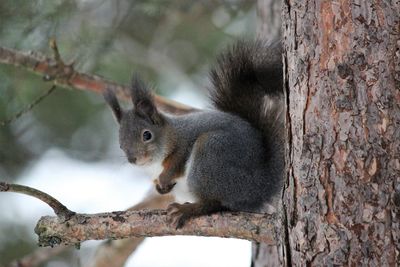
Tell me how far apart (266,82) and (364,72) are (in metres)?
0.62

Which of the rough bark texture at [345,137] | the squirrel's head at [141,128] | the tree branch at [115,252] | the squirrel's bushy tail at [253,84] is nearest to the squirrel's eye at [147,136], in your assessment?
the squirrel's head at [141,128]

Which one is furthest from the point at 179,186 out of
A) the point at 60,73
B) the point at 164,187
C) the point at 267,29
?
the point at 267,29

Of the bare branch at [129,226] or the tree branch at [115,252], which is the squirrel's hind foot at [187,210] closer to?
the bare branch at [129,226]

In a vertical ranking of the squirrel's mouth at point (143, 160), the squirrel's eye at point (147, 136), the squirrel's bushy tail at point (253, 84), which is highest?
the squirrel's bushy tail at point (253, 84)

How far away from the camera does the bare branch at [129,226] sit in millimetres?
1691

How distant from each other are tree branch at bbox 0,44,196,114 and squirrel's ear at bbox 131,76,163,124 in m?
0.23

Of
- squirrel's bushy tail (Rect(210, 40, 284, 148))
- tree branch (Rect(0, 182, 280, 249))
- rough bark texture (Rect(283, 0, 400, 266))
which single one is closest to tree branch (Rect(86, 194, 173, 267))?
squirrel's bushy tail (Rect(210, 40, 284, 148))

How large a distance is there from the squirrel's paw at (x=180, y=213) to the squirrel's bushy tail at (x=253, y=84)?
29cm

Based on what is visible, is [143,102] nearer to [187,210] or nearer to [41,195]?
[187,210]

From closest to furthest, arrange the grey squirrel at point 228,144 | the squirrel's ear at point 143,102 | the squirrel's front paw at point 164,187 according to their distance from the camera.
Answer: the grey squirrel at point 228,144 < the squirrel's front paw at point 164,187 < the squirrel's ear at point 143,102

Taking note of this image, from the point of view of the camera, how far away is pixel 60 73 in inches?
99.3

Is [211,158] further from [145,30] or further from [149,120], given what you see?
[145,30]

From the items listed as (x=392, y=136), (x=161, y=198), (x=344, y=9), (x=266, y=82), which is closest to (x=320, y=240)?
(x=392, y=136)

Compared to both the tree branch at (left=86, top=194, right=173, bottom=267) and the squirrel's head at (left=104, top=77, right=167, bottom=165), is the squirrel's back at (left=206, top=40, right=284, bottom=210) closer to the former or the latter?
the squirrel's head at (left=104, top=77, right=167, bottom=165)
